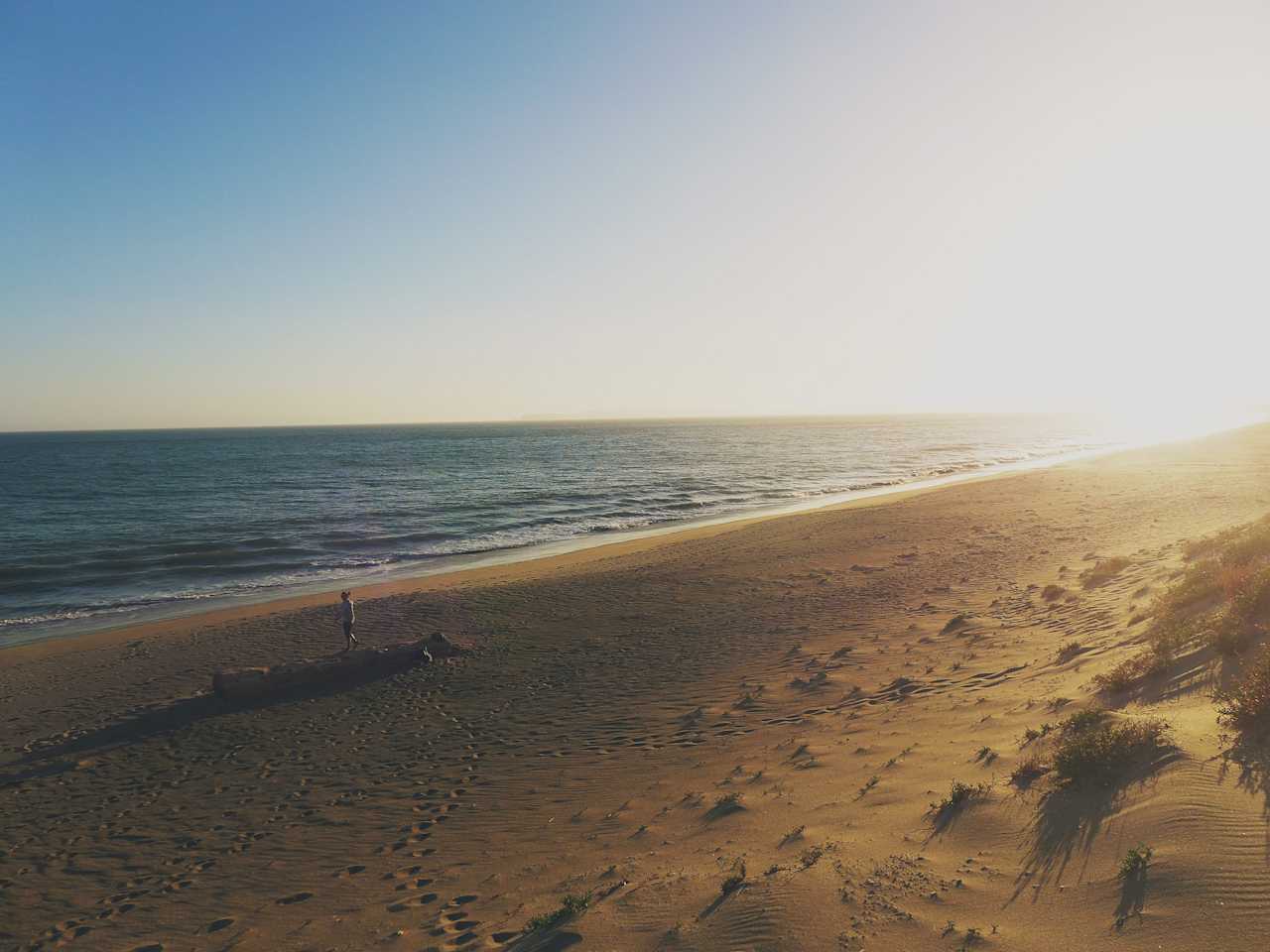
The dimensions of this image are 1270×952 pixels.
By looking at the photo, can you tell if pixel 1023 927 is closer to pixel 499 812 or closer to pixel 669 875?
pixel 669 875

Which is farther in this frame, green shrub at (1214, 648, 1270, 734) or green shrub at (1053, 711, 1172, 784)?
green shrub at (1053, 711, 1172, 784)

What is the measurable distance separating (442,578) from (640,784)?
18859mm

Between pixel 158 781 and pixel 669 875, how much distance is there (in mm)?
9489

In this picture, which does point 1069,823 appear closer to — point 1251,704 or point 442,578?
point 1251,704

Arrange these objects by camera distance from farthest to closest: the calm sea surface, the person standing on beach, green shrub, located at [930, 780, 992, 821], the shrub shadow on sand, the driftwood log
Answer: the calm sea surface
the person standing on beach
the driftwood log
green shrub, located at [930, 780, 992, 821]
the shrub shadow on sand

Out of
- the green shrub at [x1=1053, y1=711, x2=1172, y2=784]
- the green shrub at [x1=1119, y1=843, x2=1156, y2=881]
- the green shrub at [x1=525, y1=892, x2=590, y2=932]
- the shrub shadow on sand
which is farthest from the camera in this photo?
the green shrub at [x1=1053, y1=711, x2=1172, y2=784]

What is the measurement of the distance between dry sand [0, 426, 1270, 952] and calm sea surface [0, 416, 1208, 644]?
7247 millimetres

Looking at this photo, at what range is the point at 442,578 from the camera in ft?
87.0

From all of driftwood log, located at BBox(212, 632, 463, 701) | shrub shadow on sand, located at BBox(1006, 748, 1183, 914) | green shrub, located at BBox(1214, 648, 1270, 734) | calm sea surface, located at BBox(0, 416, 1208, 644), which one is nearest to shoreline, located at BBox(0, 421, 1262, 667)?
calm sea surface, located at BBox(0, 416, 1208, 644)

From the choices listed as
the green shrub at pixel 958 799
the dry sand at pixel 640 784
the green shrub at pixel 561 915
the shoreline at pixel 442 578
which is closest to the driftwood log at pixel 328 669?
the dry sand at pixel 640 784

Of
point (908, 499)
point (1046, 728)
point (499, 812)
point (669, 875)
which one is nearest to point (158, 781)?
point (499, 812)

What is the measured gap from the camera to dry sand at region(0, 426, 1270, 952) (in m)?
5.21

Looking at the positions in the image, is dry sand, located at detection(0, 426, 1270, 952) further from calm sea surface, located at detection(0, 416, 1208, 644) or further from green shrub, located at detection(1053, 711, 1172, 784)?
calm sea surface, located at detection(0, 416, 1208, 644)

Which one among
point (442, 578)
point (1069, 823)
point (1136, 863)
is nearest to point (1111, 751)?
point (1069, 823)
